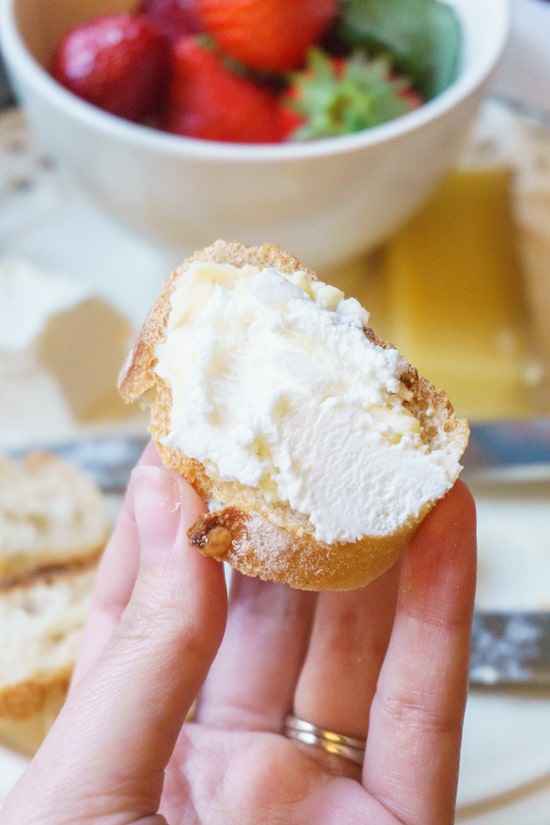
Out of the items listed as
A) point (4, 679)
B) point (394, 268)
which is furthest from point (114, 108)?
point (4, 679)

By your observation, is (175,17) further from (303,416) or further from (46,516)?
(303,416)

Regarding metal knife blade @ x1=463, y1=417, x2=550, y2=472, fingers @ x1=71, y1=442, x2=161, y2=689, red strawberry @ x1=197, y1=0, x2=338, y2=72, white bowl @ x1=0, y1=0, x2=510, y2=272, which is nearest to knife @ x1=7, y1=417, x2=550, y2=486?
metal knife blade @ x1=463, y1=417, x2=550, y2=472

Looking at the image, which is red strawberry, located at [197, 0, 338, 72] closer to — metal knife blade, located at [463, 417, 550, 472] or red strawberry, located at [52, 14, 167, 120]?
red strawberry, located at [52, 14, 167, 120]

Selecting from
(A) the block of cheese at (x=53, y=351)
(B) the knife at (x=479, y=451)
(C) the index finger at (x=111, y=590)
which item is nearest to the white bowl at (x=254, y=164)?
(A) the block of cheese at (x=53, y=351)

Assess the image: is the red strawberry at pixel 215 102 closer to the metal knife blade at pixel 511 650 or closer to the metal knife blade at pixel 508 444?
the metal knife blade at pixel 508 444

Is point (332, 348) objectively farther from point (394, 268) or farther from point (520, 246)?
point (520, 246)

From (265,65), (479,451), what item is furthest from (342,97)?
(479,451)

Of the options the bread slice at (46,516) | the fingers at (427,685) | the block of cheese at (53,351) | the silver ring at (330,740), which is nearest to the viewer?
the fingers at (427,685)
